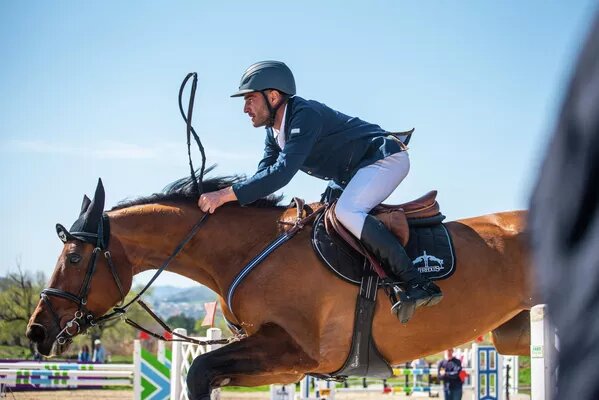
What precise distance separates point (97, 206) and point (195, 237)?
757 millimetres

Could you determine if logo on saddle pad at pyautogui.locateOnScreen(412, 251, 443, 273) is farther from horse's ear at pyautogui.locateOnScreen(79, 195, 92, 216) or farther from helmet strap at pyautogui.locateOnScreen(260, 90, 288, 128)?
horse's ear at pyautogui.locateOnScreen(79, 195, 92, 216)

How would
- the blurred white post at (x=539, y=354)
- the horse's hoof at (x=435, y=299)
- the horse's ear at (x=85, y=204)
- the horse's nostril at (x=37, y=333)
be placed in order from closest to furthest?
1. the blurred white post at (x=539, y=354)
2. the horse's hoof at (x=435, y=299)
3. the horse's nostril at (x=37, y=333)
4. the horse's ear at (x=85, y=204)

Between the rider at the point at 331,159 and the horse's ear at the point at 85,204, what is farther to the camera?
the horse's ear at the point at 85,204

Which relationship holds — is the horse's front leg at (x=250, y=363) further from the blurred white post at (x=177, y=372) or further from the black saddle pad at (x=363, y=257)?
the blurred white post at (x=177, y=372)

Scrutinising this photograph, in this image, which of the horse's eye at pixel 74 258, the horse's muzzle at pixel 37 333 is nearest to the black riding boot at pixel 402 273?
the horse's eye at pixel 74 258

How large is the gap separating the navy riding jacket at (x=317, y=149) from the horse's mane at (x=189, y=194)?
256 millimetres

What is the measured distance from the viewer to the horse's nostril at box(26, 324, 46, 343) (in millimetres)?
5871

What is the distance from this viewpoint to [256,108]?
5934mm

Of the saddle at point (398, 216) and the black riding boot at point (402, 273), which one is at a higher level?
the saddle at point (398, 216)

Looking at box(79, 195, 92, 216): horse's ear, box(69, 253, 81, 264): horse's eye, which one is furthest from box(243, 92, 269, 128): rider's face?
box(69, 253, 81, 264): horse's eye

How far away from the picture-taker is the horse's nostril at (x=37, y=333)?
587 cm

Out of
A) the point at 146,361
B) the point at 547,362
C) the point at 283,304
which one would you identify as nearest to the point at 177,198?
the point at 283,304

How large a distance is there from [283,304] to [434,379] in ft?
81.7

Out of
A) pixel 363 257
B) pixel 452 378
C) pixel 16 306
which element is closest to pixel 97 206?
pixel 363 257
